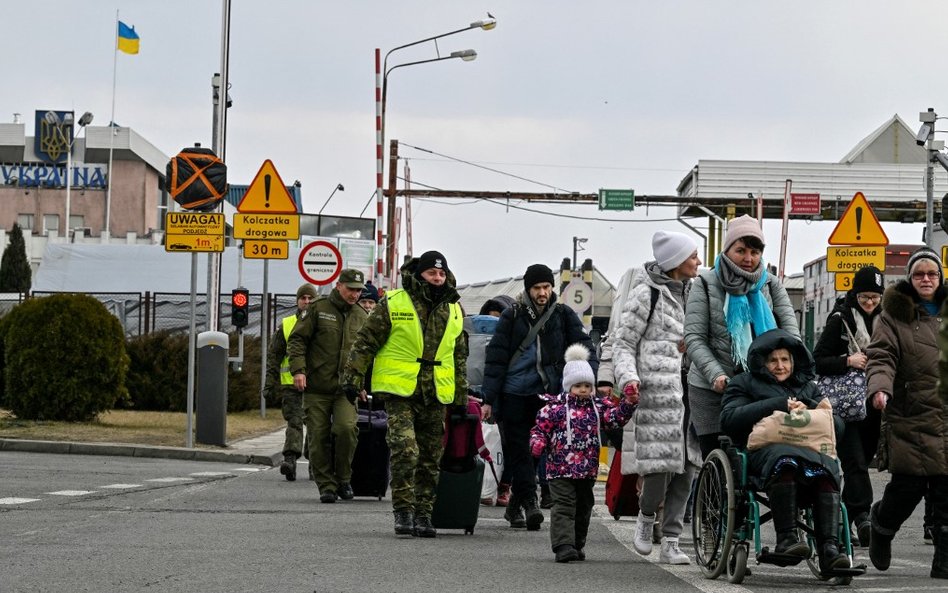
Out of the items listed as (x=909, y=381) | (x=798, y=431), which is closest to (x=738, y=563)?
(x=798, y=431)

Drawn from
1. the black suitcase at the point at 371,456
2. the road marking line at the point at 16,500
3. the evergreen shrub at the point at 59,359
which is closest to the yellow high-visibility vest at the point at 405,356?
the black suitcase at the point at 371,456

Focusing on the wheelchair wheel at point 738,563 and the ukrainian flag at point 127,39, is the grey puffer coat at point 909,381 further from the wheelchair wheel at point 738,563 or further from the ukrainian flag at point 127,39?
the ukrainian flag at point 127,39

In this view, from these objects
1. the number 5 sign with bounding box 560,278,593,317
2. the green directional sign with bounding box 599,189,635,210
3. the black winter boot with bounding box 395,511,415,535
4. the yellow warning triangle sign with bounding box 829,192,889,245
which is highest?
the green directional sign with bounding box 599,189,635,210

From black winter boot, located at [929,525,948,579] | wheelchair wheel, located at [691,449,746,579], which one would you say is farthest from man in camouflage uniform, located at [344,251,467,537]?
black winter boot, located at [929,525,948,579]

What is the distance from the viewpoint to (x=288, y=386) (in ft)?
57.6

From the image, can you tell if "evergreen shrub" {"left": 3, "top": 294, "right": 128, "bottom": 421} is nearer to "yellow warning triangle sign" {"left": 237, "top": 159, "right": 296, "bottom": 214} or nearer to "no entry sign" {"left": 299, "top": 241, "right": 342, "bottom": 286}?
"no entry sign" {"left": 299, "top": 241, "right": 342, "bottom": 286}

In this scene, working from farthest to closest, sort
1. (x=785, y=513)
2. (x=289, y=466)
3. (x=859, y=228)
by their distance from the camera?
(x=859, y=228) < (x=289, y=466) < (x=785, y=513)

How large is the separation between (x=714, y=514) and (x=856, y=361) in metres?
2.49

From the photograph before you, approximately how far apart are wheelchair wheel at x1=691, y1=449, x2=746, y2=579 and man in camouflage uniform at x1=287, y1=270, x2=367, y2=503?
580cm

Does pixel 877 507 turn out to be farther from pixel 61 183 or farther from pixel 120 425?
pixel 61 183

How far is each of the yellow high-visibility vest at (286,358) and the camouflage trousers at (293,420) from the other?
100 millimetres

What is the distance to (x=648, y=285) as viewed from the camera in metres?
10.2

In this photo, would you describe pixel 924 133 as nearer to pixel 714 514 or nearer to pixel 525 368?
pixel 525 368

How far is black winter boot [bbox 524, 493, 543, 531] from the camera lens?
12.1 metres
